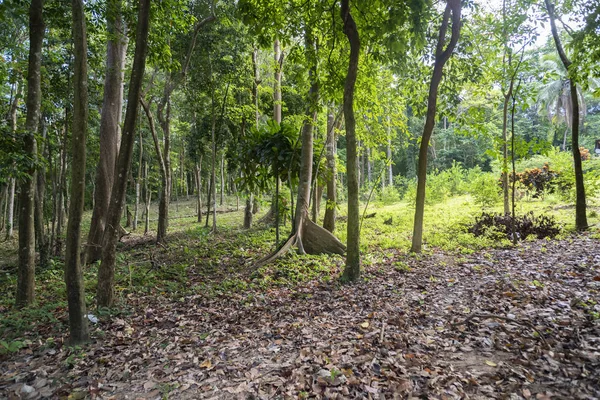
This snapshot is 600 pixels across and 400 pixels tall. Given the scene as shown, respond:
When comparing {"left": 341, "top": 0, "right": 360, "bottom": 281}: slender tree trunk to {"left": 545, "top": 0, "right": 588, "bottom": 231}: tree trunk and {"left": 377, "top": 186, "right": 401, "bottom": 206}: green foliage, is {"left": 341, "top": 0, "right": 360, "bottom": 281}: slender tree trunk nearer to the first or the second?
{"left": 545, "top": 0, "right": 588, "bottom": 231}: tree trunk

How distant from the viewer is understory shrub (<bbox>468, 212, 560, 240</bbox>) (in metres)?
9.38

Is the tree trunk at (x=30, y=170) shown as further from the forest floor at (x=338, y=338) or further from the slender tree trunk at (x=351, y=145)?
the slender tree trunk at (x=351, y=145)

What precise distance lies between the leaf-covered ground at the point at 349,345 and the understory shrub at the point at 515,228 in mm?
3814

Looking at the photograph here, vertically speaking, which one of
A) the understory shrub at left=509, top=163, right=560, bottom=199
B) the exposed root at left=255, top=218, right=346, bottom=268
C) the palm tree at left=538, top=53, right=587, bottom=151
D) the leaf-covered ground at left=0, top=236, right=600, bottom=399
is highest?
the palm tree at left=538, top=53, right=587, bottom=151

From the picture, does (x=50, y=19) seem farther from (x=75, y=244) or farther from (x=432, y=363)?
(x=432, y=363)

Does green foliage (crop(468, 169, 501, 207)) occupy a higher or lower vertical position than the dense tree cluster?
lower

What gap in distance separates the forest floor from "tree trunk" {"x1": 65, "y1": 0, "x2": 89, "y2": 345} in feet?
1.27

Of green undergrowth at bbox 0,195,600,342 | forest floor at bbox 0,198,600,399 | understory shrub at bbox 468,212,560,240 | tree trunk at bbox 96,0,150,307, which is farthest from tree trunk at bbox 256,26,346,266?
understory shrub at bbox 468,212,560,240

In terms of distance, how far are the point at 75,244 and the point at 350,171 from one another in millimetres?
4220

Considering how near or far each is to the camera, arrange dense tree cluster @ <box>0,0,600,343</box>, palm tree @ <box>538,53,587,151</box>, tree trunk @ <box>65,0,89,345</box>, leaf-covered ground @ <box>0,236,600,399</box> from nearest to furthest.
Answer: leaf-covered ground @ <box>0,236,600,399</box> → tree trunk @ <box>65,0,89,345</box> → dense tree cluster @ <box>0,0,600,343</box> → palm tree @ <box>538,53,587,151</box>

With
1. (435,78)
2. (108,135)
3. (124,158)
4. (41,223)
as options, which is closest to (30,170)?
(124,158)

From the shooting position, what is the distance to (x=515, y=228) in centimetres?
935

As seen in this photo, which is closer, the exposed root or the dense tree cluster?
the dense tree cluster

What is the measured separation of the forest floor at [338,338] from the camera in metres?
2.95
